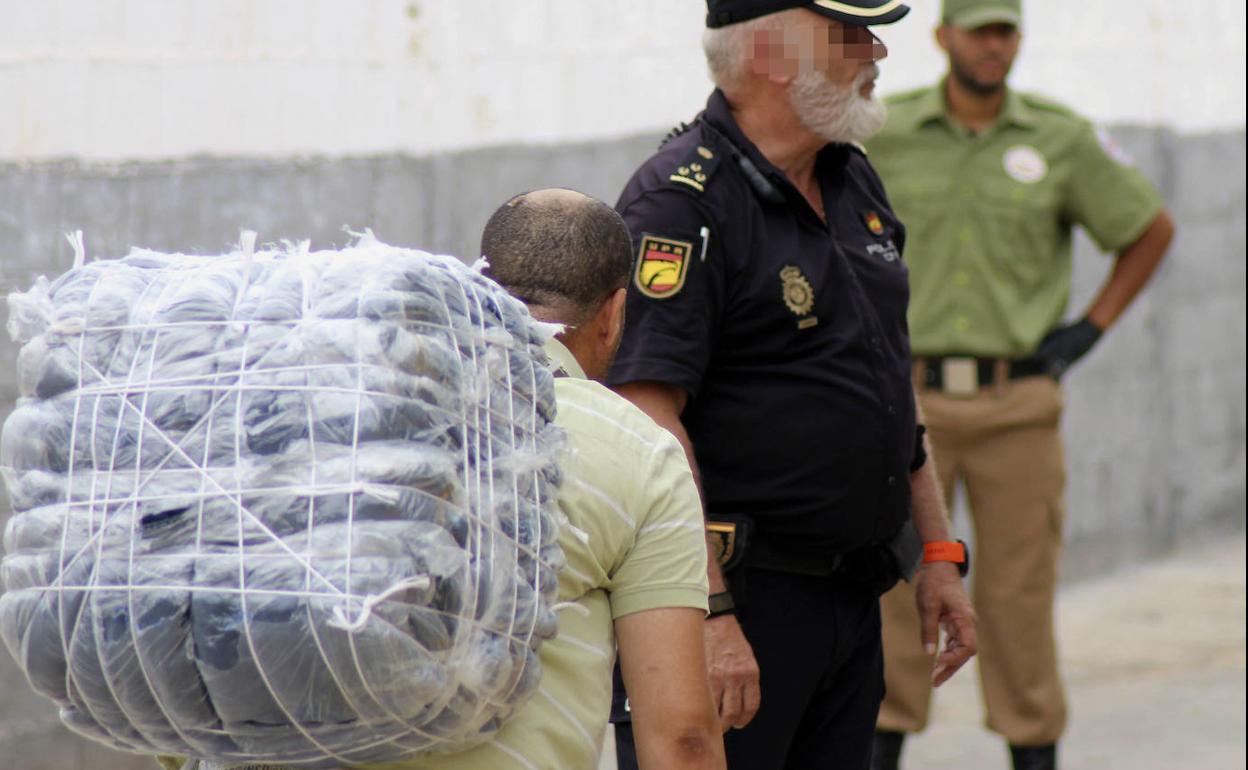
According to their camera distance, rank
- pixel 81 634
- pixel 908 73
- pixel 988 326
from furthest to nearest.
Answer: pixel 908 73 → pixel 988 326 → pixel 81 634

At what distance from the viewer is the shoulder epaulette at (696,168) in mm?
3141

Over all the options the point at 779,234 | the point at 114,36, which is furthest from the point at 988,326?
the point at 114,36

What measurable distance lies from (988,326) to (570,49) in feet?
5.20

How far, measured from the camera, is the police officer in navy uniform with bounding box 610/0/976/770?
309 centimetres

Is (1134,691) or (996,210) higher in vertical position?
(996,210)

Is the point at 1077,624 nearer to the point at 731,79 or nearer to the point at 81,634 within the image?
the point at 731,79

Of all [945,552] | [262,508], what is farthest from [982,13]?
[262,508]

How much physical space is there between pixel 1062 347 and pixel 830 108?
202 centimetres

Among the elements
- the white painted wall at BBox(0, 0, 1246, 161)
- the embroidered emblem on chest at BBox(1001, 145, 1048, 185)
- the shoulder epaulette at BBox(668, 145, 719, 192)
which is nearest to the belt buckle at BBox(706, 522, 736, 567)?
the shoulder epaulette at BBox(668, 145, 719, 192)

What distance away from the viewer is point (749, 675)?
2.98 metres

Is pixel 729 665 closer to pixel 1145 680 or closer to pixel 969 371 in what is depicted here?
pixel 969 371

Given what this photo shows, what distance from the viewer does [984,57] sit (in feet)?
16.7

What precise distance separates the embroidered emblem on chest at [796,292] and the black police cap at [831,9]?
473 millimetres

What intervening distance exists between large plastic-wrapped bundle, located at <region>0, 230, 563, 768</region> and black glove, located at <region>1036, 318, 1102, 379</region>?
3.42 m
